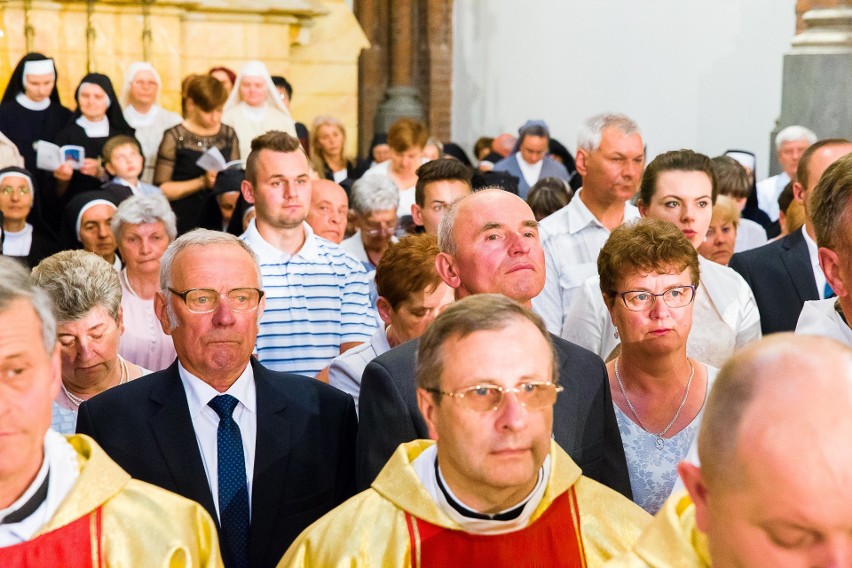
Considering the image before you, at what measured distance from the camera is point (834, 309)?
10.9 feet

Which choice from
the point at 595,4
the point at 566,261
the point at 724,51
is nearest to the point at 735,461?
the point at 566,261

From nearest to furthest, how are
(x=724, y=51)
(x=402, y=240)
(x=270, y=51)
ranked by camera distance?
(x=402, y=240) → (x=270, y=51) → (x=724, y=51)

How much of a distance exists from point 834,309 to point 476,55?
1269 cm

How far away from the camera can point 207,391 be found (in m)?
3.73

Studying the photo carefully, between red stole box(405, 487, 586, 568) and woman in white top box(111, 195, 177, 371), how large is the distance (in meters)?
2.54

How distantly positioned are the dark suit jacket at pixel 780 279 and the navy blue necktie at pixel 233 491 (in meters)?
2.55

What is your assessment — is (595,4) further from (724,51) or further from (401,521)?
(401,521)

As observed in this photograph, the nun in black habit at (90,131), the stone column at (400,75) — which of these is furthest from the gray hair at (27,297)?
the stone column at (400,75)

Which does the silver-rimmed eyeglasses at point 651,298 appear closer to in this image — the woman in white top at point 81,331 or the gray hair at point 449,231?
the gray hair at point 449,231

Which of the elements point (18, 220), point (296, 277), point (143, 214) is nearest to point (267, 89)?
point (18, 220)

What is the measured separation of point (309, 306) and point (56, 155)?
356 centimetres

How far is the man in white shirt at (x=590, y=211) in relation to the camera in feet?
17.1

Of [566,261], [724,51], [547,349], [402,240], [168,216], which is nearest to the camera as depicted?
[547,349]

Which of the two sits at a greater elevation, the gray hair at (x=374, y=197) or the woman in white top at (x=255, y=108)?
the woman in white top at (x=255, y=108)
